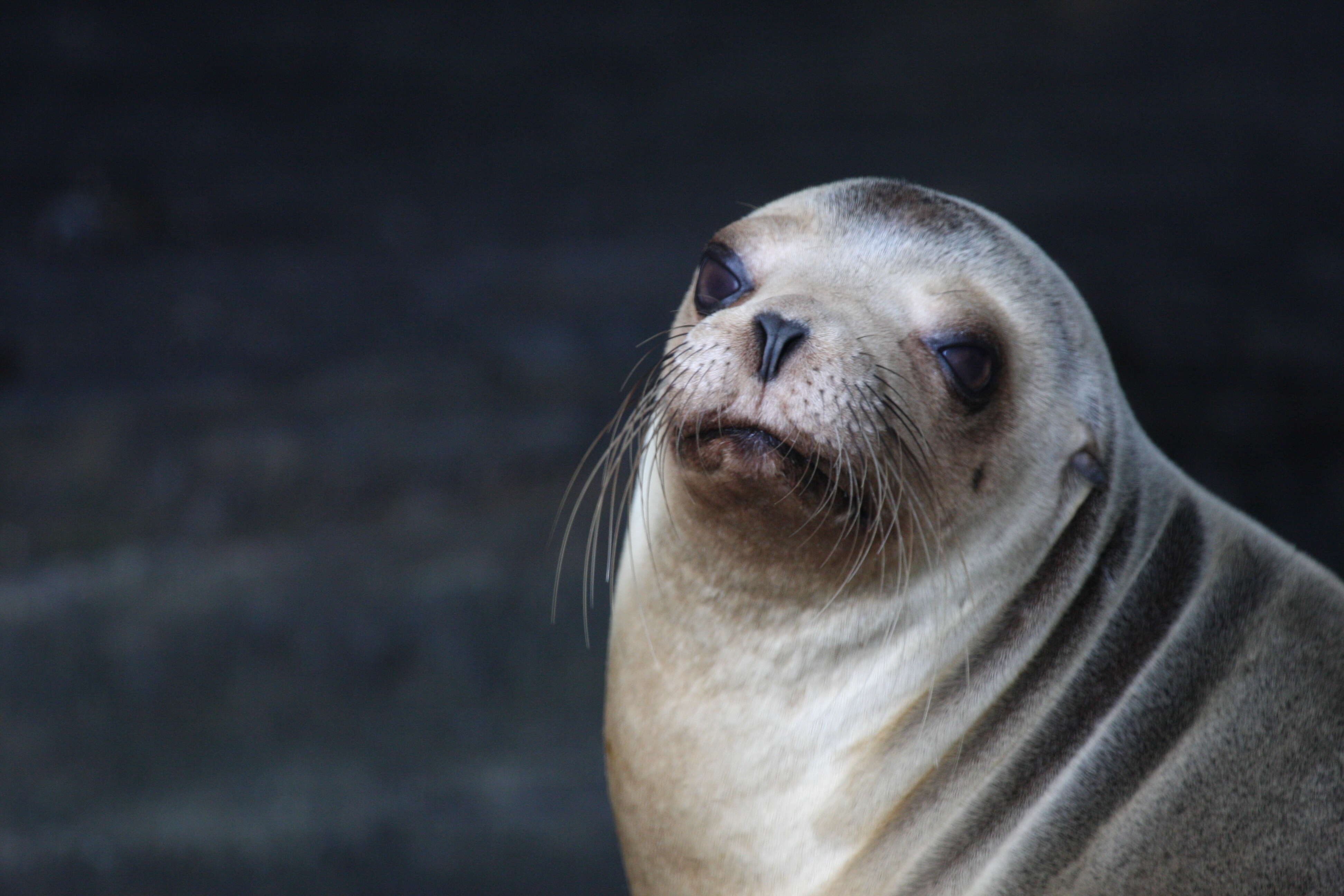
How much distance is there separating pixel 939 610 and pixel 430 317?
3.31 m

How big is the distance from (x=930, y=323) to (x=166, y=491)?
3344mm

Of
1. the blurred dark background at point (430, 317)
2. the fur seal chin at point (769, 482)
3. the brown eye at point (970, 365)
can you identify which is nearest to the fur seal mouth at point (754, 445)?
the fur seal chin at point (769, 482)

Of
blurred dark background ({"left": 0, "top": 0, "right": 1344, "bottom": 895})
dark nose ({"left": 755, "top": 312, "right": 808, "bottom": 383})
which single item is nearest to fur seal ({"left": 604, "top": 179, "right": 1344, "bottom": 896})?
dark nose ({"left": 755, "top": 312, "right": 808, "bottom": 383})

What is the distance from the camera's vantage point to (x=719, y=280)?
7.64ft

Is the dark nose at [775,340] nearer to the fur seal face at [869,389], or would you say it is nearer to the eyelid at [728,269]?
the fur seal face at [869,389]

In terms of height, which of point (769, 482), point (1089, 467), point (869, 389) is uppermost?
point (869, 389)

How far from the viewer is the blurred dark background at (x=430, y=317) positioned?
4.12 meters

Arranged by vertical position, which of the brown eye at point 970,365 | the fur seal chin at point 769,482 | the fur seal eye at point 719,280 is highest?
the fur seal eye at point 719,280

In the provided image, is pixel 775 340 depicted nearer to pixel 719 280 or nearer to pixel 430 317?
pixel 719 280

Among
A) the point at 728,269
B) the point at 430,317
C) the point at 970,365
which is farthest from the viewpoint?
the point at 430,317

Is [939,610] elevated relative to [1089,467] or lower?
lower

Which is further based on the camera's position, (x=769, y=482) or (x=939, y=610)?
(x=939, y=610)

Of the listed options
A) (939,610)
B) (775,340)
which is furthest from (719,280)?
(939,610)

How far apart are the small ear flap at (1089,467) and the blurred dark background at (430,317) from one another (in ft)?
7.08
